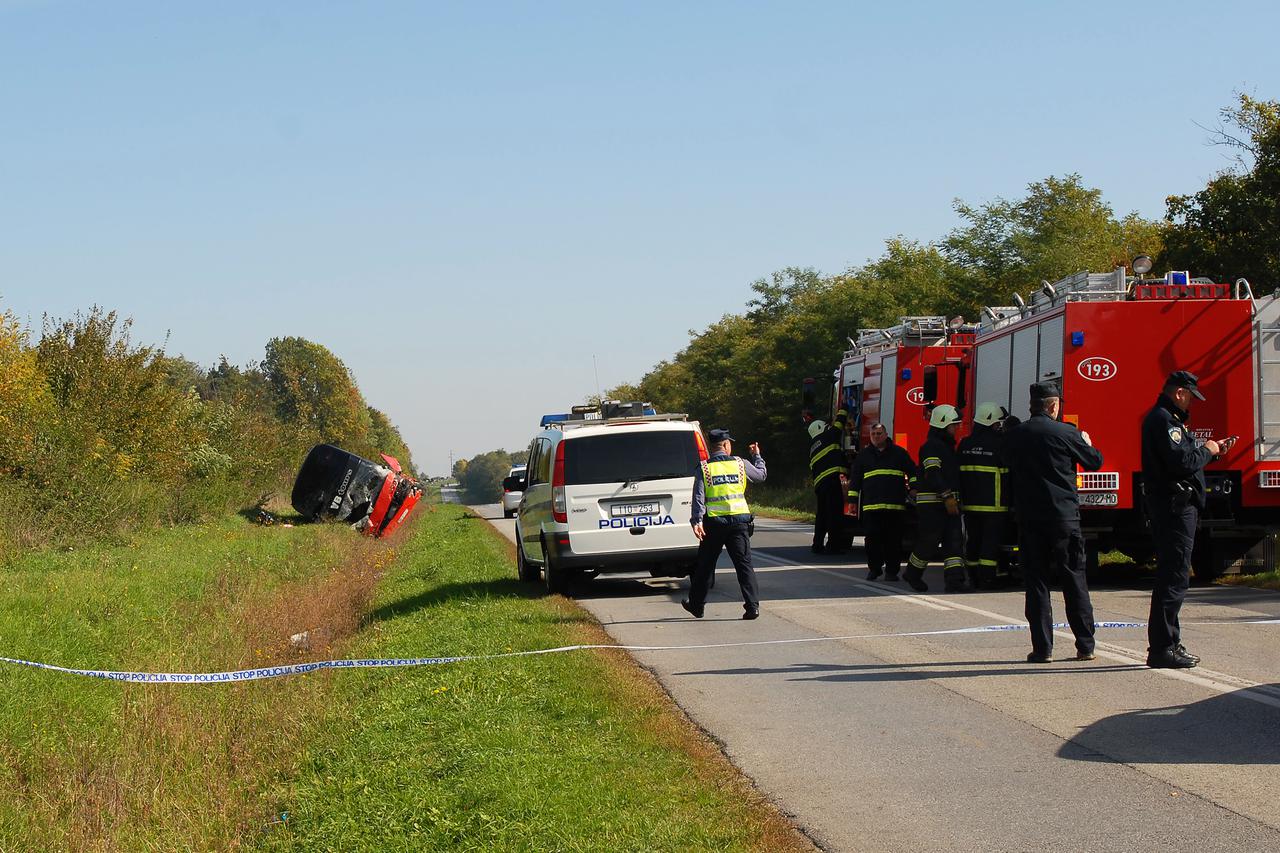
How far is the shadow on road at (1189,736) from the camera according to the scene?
260 inches

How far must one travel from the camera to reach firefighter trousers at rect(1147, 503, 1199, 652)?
29.3 ft

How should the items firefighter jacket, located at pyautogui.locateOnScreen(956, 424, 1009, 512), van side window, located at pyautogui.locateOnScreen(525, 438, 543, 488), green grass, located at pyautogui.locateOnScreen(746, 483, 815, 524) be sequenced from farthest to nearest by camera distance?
green grass, located at pyautogui.locateOnScreen(746, 483, 815, 524), van side window, located at pyautogui.locateOnScreen(525, 438, 543, 488), firefighter jacket, located at pyautogui.locateOnScreen(956, 424, 1009, 512)

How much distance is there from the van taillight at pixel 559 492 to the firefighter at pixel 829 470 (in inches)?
235

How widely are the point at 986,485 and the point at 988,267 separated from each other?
36.2 m

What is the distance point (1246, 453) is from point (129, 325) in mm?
25277

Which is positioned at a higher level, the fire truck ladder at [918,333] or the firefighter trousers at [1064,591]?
the fire truck ladder at [918,333]

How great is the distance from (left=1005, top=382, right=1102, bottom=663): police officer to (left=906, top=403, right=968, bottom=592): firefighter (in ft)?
15.6

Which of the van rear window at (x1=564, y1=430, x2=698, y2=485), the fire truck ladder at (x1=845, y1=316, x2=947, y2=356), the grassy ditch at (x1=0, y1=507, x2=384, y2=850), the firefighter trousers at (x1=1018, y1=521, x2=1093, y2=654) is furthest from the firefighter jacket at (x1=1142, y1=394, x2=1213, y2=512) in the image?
the fire truck ladder at (x1=845, y1=316, x2=947, y2=356)

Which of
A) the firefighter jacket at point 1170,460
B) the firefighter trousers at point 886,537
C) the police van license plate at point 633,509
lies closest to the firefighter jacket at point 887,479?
the firefighter trousers at point 886,537

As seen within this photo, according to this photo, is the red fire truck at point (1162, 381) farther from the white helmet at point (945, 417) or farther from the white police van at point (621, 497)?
the white police van at point (621, 497)

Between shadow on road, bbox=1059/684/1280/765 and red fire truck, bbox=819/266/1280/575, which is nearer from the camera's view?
shadow on road, bbox=1059/684/1280/765

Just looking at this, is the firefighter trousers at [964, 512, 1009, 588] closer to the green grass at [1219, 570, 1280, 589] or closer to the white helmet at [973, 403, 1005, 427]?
the white helmet at [973, 403, 1005, 427]

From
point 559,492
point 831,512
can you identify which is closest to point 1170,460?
point 559,492

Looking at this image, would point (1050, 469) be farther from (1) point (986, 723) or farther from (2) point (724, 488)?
(2) point (724, 488)
